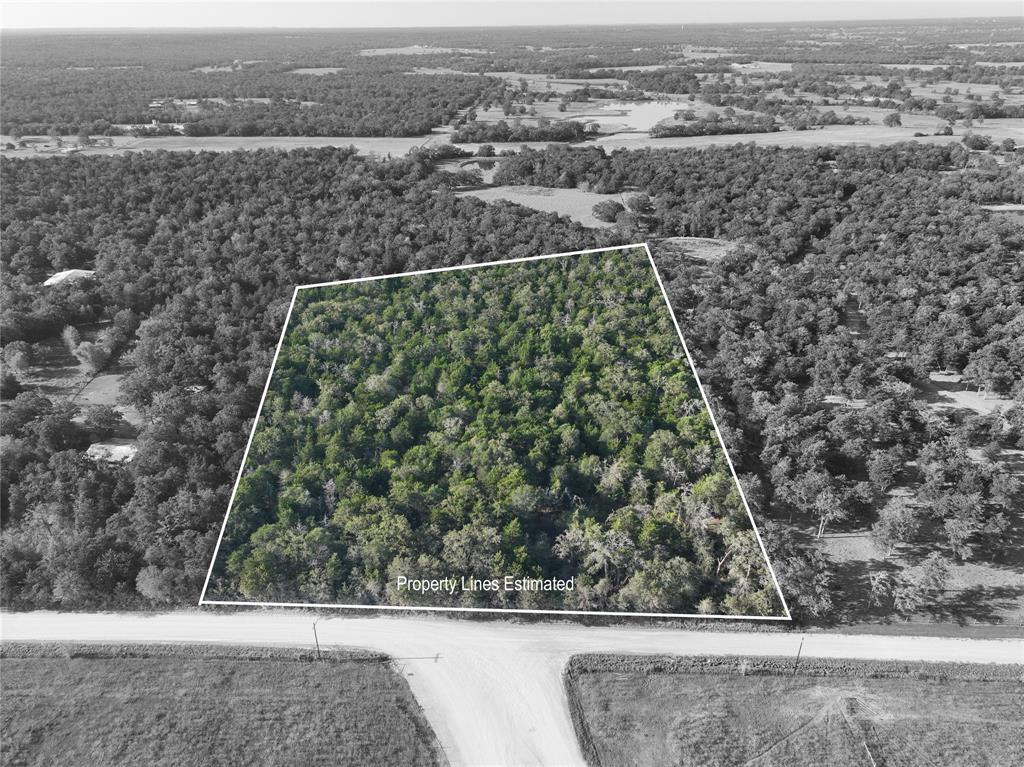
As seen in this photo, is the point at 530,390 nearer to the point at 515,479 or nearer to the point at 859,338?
the point at 515,479

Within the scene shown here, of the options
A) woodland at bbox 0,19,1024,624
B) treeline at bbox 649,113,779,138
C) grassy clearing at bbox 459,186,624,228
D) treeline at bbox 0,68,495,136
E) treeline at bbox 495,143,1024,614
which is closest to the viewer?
woodland at bbox 0,19,1024,624

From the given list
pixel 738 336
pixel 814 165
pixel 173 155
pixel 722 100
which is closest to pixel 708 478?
pixel 738 336

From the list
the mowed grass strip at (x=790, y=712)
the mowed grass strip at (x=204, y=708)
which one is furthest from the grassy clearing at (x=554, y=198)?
the mowed grass strip at (x=204, y=708)

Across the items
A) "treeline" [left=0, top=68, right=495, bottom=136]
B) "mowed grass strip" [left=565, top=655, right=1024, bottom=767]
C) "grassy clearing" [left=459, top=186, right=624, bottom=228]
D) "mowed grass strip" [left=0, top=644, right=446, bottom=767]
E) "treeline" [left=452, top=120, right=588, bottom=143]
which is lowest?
"mowed grass strip" [left=565, top=655, right=1024, bottom=767]

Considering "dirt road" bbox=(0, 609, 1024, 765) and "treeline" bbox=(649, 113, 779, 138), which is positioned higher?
"treeline" bbox=(649, 113, 779, 138)

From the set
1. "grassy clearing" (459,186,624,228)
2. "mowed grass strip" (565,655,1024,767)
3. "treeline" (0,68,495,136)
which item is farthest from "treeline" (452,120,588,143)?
"mowed grass strip" (565,655,1024,767)

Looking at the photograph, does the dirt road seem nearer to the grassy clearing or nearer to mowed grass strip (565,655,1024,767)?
mowed grass strip (565,655,1024,767)

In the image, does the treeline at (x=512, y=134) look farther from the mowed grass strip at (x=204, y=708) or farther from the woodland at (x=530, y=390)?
the mowed grass strip at (x=204, y=708)
